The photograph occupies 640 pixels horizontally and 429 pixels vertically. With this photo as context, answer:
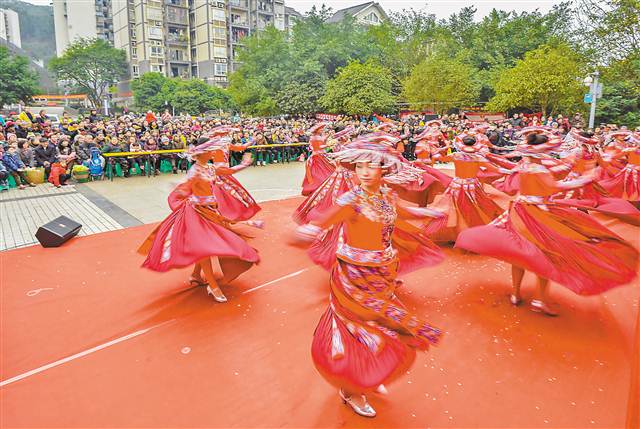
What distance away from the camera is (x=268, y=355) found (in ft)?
11.8

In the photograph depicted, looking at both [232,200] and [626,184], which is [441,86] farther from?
[232,200]

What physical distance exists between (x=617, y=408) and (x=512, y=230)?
1.85 metres

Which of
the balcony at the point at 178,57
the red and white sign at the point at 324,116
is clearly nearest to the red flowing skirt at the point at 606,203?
the red and white sign at the point at 324,116

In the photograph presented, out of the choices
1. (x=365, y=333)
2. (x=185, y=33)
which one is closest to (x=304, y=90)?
(x=365, y=333)

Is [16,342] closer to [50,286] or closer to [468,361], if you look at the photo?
[50,286]

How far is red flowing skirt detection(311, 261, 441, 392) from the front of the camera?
261 centimetres

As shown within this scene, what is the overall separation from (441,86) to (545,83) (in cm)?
581

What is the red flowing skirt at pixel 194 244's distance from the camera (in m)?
4.39

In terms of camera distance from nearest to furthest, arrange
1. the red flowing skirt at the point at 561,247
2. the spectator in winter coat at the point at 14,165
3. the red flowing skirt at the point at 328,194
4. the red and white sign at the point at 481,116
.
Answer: the red flowing skirt at the point at 561,247
the red flowing skirt at the point at 328,194
the spectator in winter coat at the point at 14,165
the red and white sign at the point at 481,116

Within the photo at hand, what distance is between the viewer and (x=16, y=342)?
388 centimetres

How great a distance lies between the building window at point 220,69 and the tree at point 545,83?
37165mm

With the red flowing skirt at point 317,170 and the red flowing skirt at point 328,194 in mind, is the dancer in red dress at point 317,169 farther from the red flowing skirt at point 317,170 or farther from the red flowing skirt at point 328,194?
the red flowing skirt at point 328,194

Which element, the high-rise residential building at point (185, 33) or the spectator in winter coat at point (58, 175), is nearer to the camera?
the spectator in winter coat at point (58, 175)

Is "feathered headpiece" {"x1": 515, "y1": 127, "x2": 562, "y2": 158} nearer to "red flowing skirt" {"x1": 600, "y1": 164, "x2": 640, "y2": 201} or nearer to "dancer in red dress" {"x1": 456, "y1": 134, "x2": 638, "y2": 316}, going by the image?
"dancer in red dress" {"x1": 456, "y1": 134, "x2": 638, "y2": 316}
